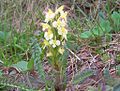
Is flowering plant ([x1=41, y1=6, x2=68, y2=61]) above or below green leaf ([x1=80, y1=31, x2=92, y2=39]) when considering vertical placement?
above

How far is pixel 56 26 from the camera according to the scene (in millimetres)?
1609

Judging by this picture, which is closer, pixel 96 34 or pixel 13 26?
pixel 96 34

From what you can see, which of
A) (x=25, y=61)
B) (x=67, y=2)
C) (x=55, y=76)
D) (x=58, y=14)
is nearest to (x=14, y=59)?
(x=25, y=61)

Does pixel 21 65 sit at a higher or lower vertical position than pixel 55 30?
lower

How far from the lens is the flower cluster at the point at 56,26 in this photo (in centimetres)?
161

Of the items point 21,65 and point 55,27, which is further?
point 21,65

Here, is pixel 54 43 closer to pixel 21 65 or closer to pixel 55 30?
pixel 55 30

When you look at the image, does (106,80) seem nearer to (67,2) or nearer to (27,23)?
(27,23)

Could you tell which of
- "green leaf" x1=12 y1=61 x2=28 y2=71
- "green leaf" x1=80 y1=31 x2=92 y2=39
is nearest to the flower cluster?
"green leaf" x1=12 y1=61 x2=28 y2=71

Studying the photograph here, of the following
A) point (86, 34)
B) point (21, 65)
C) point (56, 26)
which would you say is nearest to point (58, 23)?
point (56, 26)

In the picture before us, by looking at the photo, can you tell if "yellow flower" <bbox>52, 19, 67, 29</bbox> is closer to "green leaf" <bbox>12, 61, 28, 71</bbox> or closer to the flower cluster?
the flower cluster

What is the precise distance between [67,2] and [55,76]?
1.26 meters

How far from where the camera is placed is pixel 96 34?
2318 mm

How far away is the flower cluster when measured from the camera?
1.61 metres
